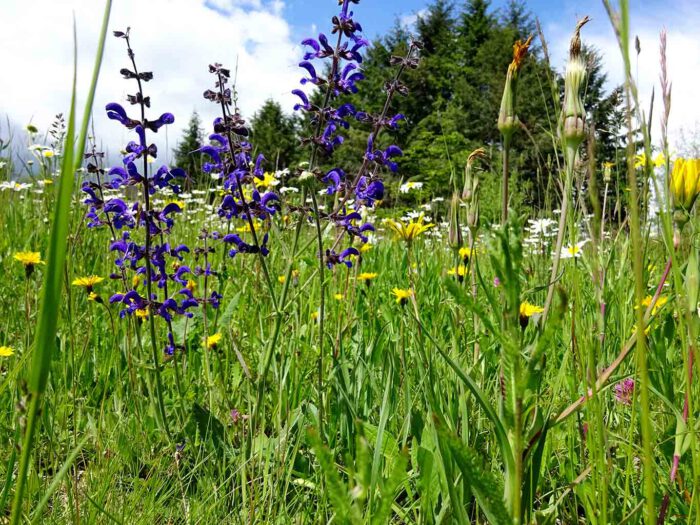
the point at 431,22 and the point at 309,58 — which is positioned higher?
the point at 431,22

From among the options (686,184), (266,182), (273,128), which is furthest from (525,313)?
(273,128)

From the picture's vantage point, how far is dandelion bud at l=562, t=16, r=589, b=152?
0.87 metres

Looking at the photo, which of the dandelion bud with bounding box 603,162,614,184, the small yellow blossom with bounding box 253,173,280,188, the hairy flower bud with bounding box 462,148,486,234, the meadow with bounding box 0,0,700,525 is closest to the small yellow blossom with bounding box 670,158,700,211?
the meadow with bounding box 0,0,700,525

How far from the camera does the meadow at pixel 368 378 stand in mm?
547

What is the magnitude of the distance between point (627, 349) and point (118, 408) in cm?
137

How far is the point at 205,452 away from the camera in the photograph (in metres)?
1.39

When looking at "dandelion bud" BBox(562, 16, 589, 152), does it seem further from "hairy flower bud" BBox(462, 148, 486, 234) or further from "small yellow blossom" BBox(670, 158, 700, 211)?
"hairy flower bud" BBox(462, 148, 486, 234)

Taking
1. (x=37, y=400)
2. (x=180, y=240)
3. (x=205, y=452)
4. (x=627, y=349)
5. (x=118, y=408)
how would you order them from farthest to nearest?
(x=180, y=240), (x=118, y=408), (x=205, y=452), (x=627, y=349), (x=37, y=400)

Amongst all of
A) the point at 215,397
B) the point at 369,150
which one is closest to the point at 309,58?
the point at 369,150

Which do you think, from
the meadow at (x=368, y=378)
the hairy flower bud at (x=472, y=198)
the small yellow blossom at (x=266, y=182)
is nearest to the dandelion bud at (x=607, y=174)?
the meadow at (x=368, y=378)

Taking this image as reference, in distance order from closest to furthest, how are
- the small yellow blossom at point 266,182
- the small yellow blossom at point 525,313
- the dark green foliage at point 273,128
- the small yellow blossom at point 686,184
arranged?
the small yellow blossom at point 686,184 → the small yellow blossom at point 525,313 → the small yellow blossom at point 266,182 → the dark green foliage at point 273,128

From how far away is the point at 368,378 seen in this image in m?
1.49

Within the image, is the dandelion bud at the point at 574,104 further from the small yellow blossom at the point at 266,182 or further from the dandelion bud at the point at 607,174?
the small yellow blossom at the point at 266,182

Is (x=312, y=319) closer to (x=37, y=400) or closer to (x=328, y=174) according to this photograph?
(x=328, y=174)
